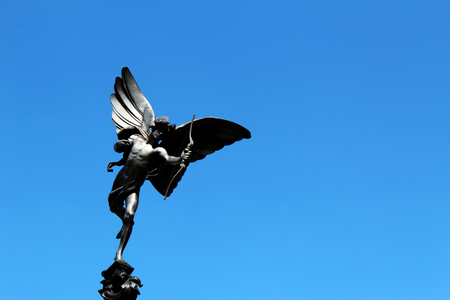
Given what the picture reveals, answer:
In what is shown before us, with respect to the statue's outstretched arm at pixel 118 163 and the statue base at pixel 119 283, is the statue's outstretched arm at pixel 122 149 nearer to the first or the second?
the statue's outstretched arm at pixel 118 163

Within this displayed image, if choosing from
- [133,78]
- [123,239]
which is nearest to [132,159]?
[123,239]

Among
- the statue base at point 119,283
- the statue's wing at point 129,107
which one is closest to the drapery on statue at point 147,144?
the statue's wing at point 129,107

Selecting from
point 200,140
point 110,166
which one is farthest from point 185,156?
point 110,166

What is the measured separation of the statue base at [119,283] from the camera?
30.7 feet

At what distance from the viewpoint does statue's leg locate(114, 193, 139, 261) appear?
9.96 m

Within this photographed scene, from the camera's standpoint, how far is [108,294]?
9430 mm

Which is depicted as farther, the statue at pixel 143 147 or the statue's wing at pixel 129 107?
the statue's wing at pixel 129 107

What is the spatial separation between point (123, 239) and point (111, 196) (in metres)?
0.96

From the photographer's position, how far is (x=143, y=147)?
35.5 ft

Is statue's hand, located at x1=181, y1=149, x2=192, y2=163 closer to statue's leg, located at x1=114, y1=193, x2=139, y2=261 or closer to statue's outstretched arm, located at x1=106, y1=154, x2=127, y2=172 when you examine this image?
statue's leg, located at x1=114, y1=193, x2=139, y2=261

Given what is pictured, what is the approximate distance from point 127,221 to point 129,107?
2.79m

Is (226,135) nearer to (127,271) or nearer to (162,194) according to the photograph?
(162,194)

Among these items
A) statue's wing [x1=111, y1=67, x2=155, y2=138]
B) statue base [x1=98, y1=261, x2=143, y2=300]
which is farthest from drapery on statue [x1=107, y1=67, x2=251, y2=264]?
statue base [x1=98, y1=261, x2=143, y2=300]

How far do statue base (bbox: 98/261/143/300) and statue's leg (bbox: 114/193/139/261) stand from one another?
0.21 meters
